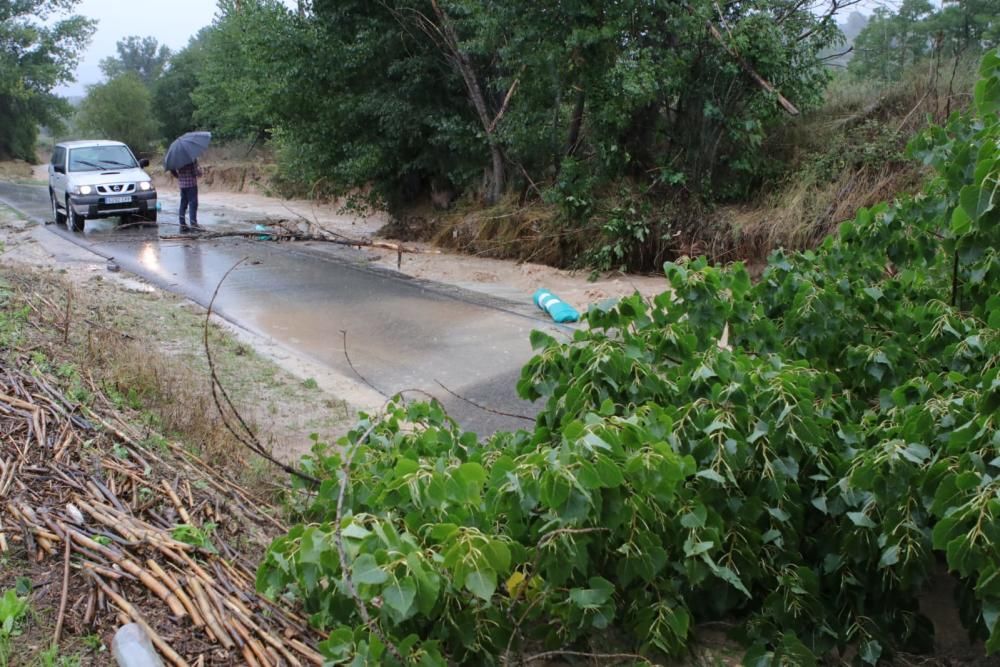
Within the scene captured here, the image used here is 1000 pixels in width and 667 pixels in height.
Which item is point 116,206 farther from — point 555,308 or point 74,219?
point 555,308

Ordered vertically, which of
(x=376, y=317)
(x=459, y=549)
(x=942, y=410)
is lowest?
(x=376, y=317)

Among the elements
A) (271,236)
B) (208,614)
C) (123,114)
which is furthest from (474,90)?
(123,114)

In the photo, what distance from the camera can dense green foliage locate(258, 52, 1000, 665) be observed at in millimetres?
2633

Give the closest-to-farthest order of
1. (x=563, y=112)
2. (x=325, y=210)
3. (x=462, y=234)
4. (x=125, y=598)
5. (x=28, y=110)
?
(x=125, y=598)
(x=563, y=112)
(x=462, y=234)
(x=325, y=210)
(x=28, y=110)

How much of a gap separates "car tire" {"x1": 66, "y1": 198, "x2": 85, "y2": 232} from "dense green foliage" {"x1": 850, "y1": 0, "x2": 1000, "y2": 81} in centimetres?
1629

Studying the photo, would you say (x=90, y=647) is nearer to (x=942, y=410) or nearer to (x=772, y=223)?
(x=942, y=410)

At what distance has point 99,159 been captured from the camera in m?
20.4

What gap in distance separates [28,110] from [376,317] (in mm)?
51925

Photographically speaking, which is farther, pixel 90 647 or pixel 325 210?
pixel 325 210

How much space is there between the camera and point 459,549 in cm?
258

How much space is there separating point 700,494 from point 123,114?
5602 centimetres

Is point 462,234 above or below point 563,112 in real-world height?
below

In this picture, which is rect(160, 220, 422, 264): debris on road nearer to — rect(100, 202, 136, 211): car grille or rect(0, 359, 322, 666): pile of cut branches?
rect(100, 202, 136, 211): car grille

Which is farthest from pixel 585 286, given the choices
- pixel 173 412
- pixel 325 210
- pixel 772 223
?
pixel 325 210
